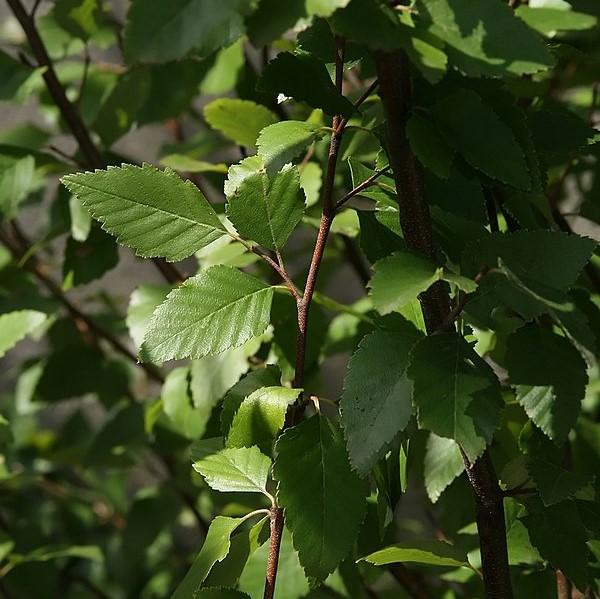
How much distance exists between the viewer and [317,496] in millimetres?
402

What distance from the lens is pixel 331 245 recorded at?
905 millimetres

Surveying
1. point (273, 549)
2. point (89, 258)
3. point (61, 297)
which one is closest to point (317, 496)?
point (273, 549)

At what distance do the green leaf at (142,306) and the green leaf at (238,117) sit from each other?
13 centimetres

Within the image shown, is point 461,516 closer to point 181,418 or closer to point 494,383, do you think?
point 181,418

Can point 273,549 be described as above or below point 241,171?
below

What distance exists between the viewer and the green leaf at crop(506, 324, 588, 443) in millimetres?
387

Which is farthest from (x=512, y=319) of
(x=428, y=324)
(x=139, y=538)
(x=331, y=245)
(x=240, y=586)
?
(x=139, y=538)

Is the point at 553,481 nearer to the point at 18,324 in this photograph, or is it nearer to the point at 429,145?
the point at 429,145

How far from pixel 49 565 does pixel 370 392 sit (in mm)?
762

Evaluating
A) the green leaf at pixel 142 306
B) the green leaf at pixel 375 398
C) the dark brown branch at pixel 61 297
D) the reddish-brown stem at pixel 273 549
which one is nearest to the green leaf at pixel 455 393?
the green leaf at pixel 375 398

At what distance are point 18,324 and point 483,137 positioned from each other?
47 cm

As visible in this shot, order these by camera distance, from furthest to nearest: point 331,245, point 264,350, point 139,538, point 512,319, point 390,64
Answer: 1. point 139,538
2. point 331,245
3. point 264,350
4. point 512,319
5. point 390,64

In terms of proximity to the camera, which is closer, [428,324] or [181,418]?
[428,324]

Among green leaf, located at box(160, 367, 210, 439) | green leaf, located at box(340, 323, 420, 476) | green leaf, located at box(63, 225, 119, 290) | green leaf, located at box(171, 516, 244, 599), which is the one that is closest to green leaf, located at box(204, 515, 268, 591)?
green leaf, located at box(171, 516, 244, 599)
